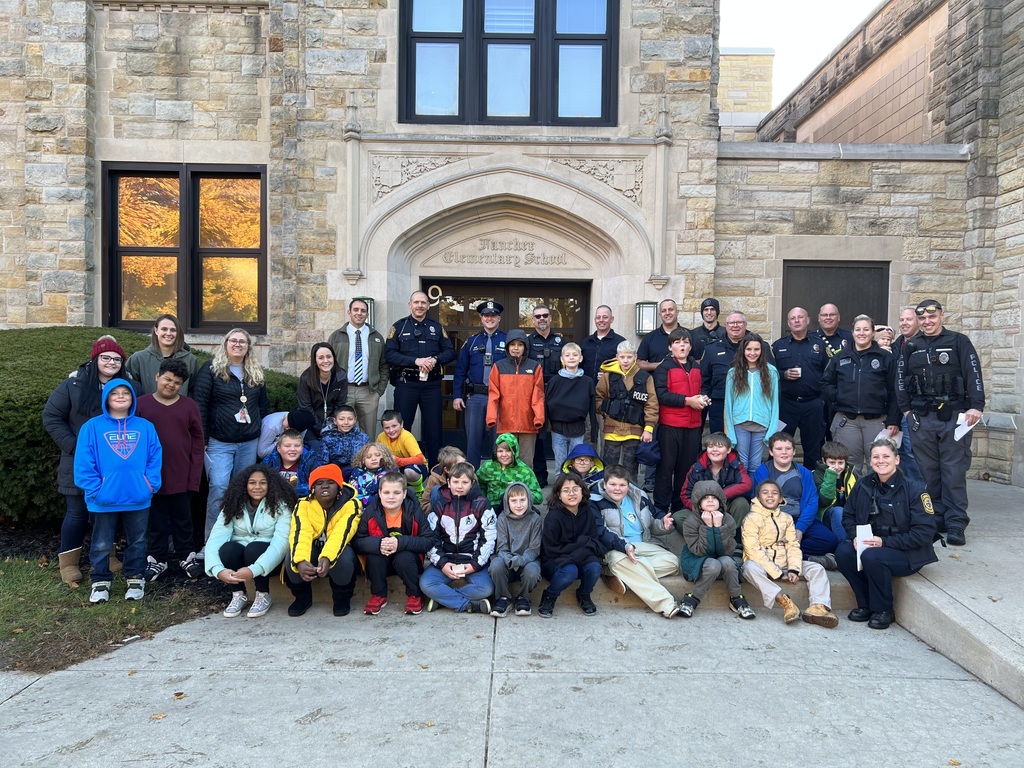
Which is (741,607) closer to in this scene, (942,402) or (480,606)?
(480,606)

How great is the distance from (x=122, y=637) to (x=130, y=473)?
1058mm

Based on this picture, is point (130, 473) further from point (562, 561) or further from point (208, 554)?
point (562, 561)

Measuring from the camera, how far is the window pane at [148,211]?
29.3 ft

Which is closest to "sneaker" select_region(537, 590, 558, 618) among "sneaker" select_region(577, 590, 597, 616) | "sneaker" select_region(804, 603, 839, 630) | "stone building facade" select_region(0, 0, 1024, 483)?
"sneaker" select_region(577, 590, 597, 616)

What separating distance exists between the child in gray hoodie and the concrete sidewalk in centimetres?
17

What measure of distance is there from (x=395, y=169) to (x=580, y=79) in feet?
7.86

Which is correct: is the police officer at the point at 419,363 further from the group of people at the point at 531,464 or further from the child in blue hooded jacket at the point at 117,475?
the child in blue hooded jacket at the point at 117,475

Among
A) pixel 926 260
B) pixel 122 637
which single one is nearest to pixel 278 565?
pixel 122 637

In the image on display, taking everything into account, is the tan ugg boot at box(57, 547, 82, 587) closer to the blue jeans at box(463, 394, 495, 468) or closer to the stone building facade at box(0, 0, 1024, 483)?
the blue jeans at box(463, 394, 495, 468)

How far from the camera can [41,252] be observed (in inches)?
334

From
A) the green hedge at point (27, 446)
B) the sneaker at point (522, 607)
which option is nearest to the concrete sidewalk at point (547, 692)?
the sneaker at point (522, 607)

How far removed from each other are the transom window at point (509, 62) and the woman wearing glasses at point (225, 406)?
4.02 m

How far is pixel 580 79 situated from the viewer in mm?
8211

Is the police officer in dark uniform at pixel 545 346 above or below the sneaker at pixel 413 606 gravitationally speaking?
above
